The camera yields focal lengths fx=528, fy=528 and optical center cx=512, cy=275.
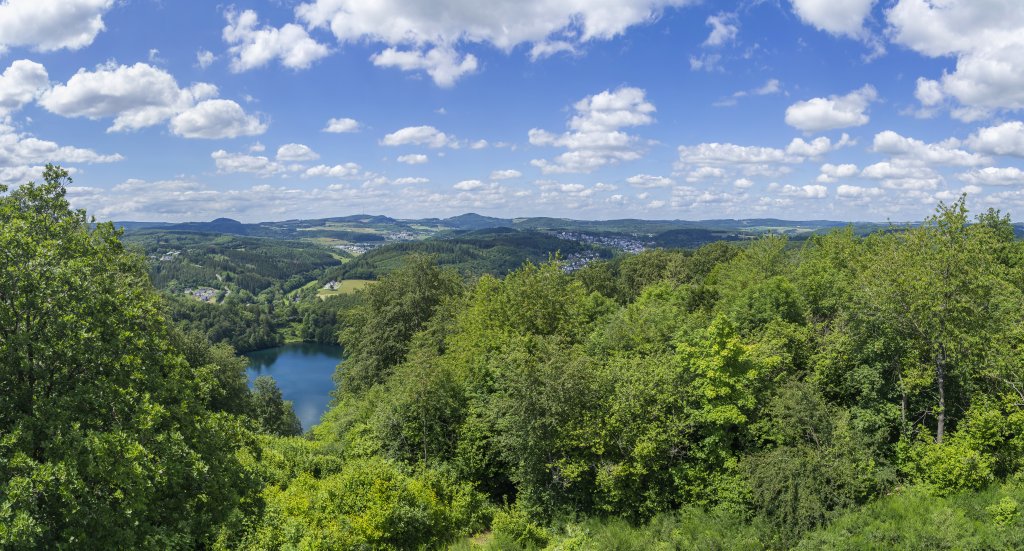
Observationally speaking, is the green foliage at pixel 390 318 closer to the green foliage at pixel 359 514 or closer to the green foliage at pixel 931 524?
the green foliage at pixel 359 514

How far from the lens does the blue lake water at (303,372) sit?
255 ft

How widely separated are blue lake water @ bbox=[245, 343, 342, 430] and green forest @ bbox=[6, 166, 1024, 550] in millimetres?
43967

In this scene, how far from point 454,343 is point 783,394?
19680 mm

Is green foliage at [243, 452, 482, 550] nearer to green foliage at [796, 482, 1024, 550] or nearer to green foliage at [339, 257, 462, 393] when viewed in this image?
green foliage at [796, 482, 1024, 550]

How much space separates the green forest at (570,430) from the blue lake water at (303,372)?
44.0 m

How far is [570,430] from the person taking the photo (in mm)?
20734

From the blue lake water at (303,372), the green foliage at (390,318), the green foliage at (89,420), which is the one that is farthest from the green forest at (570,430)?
the blue lake water at (303,372)

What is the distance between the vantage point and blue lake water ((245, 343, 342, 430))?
77.8 metres

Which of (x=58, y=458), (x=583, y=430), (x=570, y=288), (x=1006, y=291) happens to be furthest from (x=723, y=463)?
(x=58, y=458)

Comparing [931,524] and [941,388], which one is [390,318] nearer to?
[941,388]

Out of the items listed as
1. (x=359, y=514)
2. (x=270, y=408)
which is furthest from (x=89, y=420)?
(x=270, y=408)

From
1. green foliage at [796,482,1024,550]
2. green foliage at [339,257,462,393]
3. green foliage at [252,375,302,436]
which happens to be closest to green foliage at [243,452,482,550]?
green foliage at [796,482,1024,550]

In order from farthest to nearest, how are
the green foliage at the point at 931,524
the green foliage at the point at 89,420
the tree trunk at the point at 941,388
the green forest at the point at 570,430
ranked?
the tree trunk at the point at 941,388 → the green foliage at the point at 931,524 → the green forest at the point at 570,430 → the green foliage at the point at 89,420

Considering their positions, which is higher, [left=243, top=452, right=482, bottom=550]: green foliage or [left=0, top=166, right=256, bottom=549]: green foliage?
[left=0, top=166, right=256, bottom=549]: green foliage
